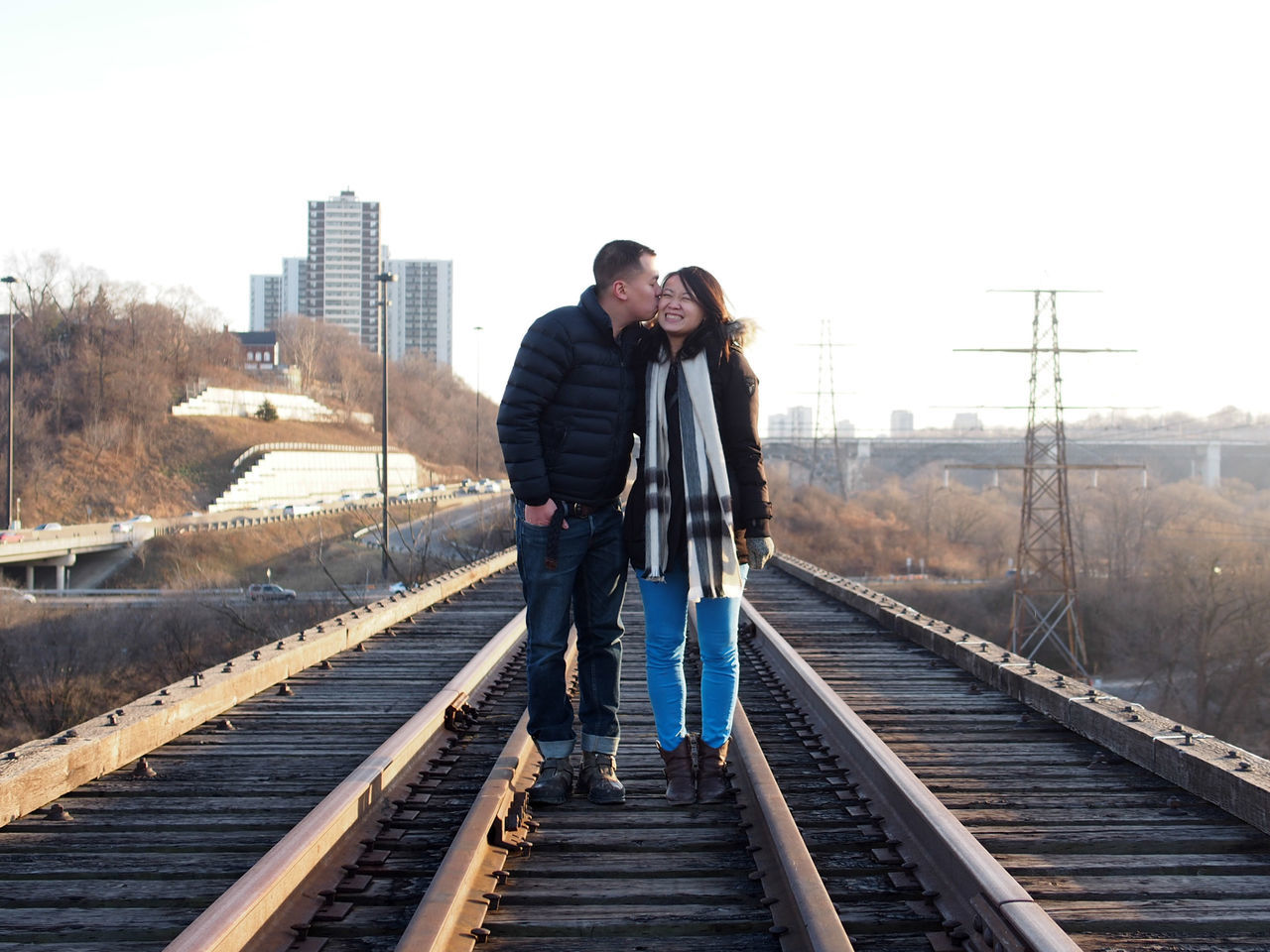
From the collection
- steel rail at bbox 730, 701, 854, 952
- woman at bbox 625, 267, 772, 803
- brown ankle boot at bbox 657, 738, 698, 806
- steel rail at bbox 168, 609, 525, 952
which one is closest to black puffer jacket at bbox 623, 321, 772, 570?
woman at bbox 625, 267, 772, 803

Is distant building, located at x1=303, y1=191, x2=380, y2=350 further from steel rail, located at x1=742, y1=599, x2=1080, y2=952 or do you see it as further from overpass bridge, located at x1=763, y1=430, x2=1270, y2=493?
Answer: steel rail, located at x1=742, y1=599, x2=1080, y2=952

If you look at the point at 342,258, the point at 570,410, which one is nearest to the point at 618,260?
the point at 570,410

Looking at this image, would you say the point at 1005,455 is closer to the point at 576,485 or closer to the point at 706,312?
the point at 706,312

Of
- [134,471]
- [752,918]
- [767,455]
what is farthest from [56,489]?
[752,918]

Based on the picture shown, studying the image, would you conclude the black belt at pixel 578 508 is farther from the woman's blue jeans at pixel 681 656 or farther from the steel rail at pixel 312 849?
the steel rail at pixel 312 849

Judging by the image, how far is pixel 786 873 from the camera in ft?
11.0

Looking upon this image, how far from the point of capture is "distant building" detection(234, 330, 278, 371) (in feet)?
423

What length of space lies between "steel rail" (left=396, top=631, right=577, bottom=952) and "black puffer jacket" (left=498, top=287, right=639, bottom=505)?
113 cm

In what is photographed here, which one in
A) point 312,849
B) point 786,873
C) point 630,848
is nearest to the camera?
point 786,873

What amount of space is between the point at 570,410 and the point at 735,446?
68 cm

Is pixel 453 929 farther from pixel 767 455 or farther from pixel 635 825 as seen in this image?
pixel 767 455

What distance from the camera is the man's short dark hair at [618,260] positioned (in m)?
4.43

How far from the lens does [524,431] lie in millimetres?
4254

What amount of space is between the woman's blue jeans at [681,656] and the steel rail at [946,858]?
0.70 metres
